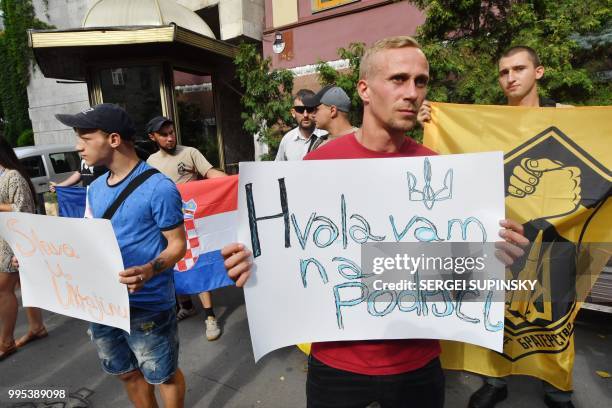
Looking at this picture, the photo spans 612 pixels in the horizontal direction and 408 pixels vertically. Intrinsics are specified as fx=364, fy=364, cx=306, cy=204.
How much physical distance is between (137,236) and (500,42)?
4.37 m

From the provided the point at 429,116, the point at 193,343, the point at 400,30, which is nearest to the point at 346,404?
the point at 429,116

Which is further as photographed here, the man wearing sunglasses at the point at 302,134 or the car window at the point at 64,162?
the car window at the point at 64,162

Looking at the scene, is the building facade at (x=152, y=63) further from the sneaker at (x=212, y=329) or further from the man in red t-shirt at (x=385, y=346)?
the man in red t-shirt at (x=385, y=346)

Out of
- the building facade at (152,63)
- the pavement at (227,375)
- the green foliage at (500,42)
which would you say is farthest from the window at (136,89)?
the green foliage at (500,42)

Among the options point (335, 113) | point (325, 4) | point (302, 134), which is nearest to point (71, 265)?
point (335, 113)

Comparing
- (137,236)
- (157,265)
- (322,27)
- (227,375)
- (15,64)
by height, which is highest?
(15,64)

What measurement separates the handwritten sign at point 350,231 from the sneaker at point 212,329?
2.16m

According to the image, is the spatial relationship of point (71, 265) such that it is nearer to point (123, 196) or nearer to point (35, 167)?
point (123, 196)

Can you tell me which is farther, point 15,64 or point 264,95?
point 15,64

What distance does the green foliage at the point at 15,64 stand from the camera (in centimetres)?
1312

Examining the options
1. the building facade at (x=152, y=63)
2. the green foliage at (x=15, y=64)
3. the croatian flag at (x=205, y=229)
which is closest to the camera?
the croatian flag at (x=205, y=229)

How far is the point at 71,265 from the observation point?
171 centimetres

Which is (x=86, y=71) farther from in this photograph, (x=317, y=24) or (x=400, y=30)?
(x=400, y=30)

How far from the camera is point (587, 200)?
2.02 m
